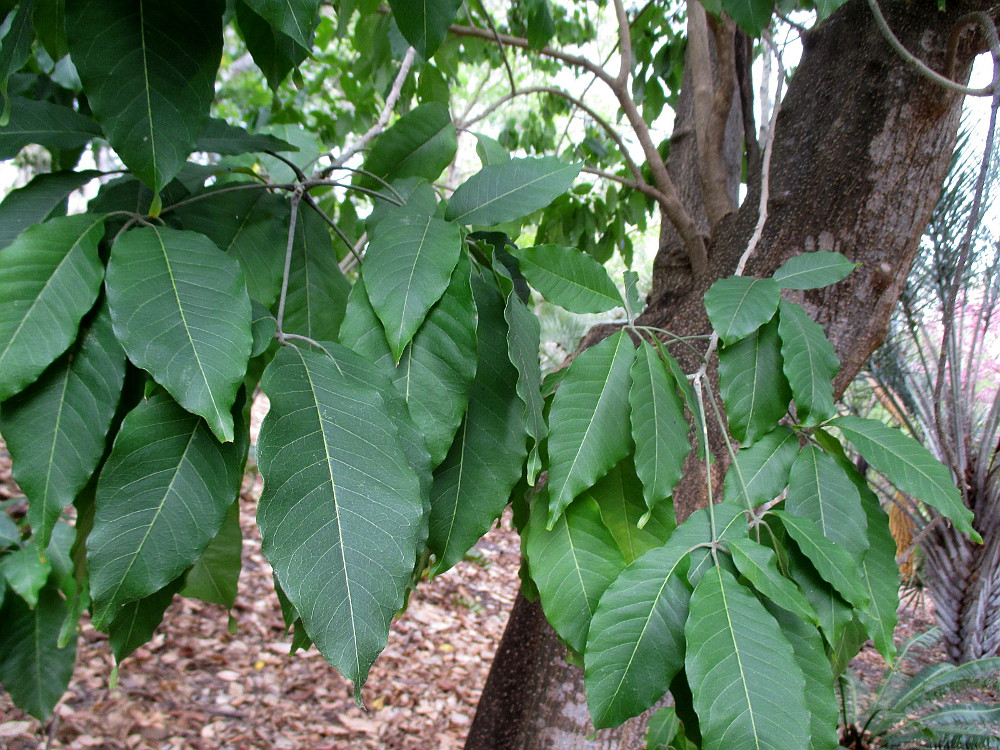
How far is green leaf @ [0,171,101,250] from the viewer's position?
66cm

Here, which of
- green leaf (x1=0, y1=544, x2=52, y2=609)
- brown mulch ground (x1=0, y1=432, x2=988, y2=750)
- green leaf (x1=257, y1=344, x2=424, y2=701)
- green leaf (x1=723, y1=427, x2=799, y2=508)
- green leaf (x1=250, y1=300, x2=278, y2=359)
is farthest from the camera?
brown mulch ground (x1=0, y1=432, x2=988, y2=750)

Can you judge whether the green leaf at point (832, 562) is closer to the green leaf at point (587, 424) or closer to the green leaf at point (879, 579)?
the green leaf at point (879, 579)

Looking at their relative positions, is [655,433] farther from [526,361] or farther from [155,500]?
[155,500]

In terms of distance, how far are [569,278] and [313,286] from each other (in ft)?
1.04

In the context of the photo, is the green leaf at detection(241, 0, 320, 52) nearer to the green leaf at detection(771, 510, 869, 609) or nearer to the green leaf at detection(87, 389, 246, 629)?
the green leaf at detection(87, 389, 246, 629)

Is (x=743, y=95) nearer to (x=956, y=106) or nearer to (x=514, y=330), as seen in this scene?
(x=956, y=106)

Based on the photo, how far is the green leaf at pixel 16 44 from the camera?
62cm

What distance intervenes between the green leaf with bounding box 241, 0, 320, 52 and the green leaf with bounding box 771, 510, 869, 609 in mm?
604

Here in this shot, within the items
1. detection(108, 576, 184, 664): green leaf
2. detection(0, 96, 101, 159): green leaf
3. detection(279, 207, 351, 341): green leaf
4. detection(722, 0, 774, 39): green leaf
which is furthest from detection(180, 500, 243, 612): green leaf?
detection(722, 0, 774, 39): green leaf

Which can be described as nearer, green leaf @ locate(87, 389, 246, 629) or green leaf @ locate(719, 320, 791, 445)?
green leaf @ locate(87, 389, 246, 629)

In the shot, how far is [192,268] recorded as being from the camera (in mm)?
598

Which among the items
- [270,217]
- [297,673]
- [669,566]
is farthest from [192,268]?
[297,673]

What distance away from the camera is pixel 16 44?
24.9 inches

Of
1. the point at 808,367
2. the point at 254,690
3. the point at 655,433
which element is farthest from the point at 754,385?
the point at 254,690
